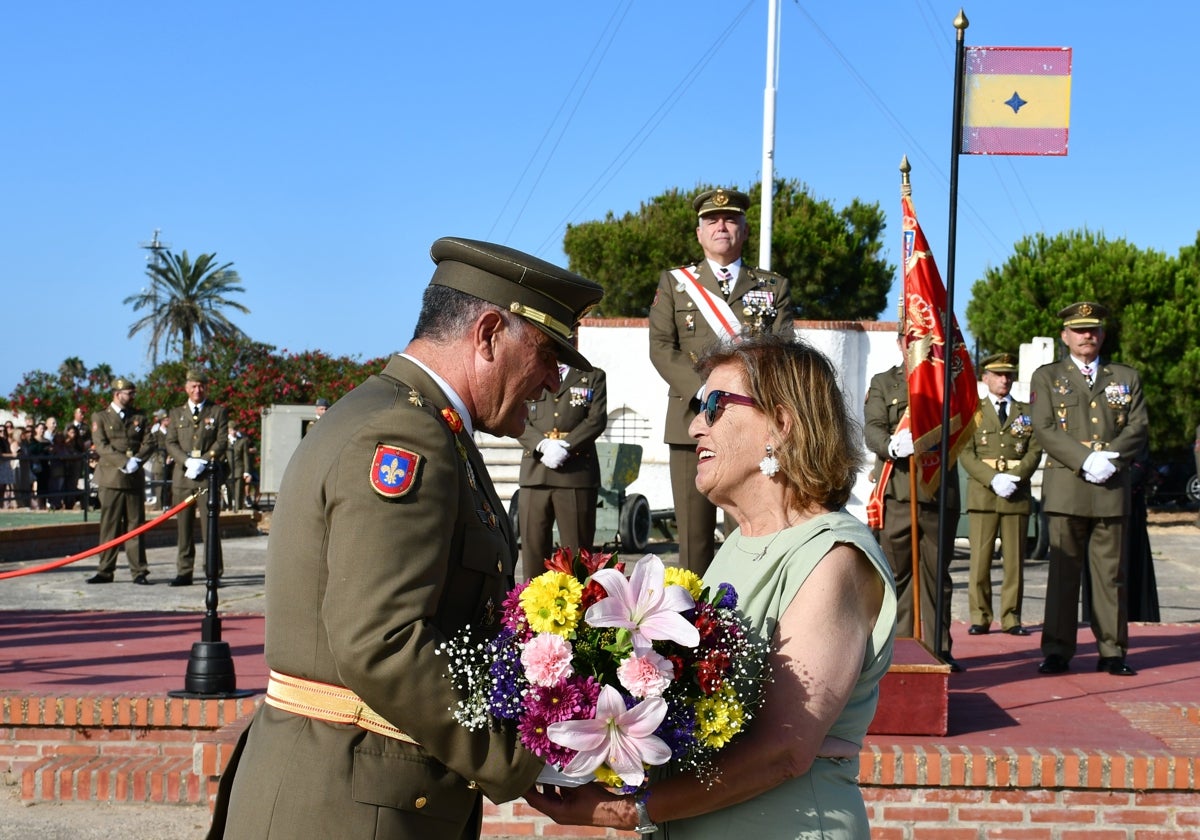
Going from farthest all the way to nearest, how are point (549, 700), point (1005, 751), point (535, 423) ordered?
point (535, 423) → point (1005, 751) → point (549, 700)

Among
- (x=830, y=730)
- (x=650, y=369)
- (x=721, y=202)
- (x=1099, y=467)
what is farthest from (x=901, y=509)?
(x=650, y=369)

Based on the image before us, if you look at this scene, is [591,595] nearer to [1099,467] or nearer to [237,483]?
[1099,467]

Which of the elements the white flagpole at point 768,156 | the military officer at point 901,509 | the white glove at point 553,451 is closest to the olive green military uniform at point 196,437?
the white glove at point 553,451

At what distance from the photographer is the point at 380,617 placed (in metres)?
2.21

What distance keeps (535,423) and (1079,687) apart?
4.03 m

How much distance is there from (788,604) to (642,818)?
0.48m

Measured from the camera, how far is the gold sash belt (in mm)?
2395

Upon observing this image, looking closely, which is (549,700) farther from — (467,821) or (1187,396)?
(1187,396)

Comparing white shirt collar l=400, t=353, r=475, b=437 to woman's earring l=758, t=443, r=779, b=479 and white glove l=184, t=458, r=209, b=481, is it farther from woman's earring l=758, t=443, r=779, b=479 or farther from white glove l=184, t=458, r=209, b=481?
white glove l=184, t=458, r=209, b=481

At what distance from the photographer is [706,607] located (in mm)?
2373

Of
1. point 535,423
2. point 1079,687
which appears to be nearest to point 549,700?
point 1079,687

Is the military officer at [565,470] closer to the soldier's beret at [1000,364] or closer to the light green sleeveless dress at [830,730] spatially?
the soldier's beret at [1000,364]

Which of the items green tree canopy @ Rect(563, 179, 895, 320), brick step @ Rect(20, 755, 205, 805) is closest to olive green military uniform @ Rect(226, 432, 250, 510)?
brick step @ Rect(20, 755, 205, 805)

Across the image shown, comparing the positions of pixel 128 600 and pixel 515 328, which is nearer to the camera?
pixel 515 328
